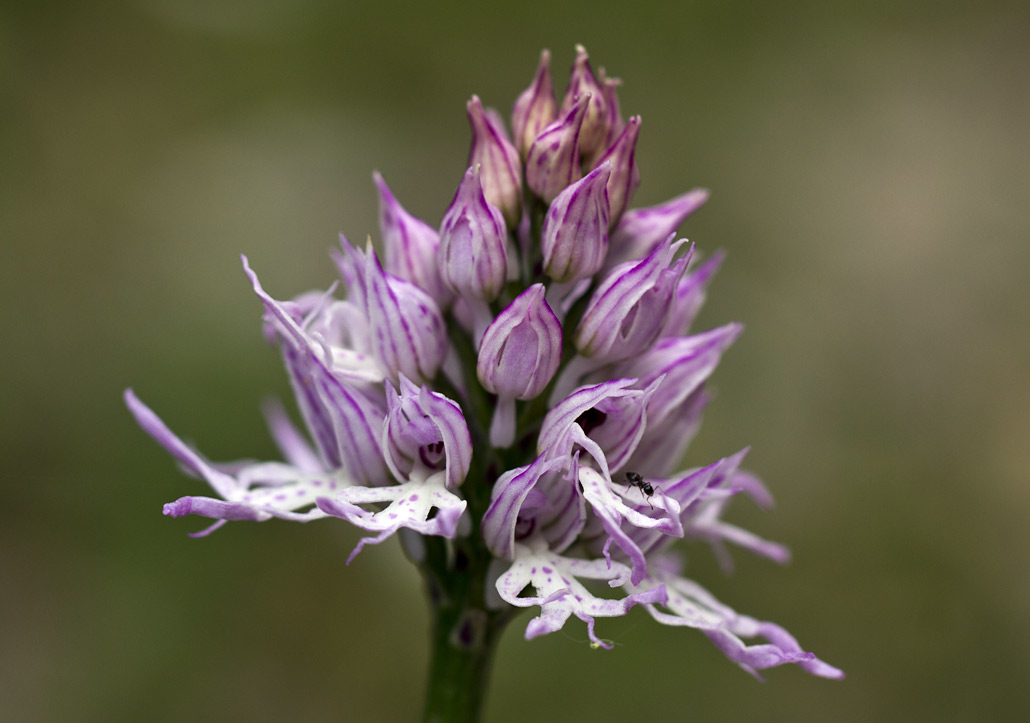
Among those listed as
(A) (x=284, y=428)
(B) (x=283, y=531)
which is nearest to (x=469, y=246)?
(A) (x=284, y=428)

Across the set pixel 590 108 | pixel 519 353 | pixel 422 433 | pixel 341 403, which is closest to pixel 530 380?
pixel 519 353

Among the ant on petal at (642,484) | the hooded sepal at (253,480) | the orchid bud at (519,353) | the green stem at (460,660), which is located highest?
the orchid bud at (519,353)

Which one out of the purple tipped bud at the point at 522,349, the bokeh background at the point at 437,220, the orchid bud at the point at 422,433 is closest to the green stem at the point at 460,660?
the orchid bud at the point at 422,433

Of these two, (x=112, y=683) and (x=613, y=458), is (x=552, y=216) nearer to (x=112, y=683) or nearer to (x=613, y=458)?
(x=613, y=458)

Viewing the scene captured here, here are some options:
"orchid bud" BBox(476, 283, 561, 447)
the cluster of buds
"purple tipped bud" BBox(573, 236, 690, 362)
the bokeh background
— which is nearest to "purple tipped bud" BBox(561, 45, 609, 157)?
the cluster of buds

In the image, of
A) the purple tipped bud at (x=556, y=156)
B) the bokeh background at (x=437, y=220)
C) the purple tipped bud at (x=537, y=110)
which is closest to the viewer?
the purple tipped bud at (x=556, y=156)

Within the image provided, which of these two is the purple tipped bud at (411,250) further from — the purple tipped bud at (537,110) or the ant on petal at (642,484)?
the ant on petal at (642,484)

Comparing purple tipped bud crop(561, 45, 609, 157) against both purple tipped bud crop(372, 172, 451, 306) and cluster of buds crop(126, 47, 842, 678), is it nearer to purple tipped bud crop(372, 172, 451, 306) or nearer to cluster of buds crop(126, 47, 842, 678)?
cluster of buds crop(126, 47, 842, 678)

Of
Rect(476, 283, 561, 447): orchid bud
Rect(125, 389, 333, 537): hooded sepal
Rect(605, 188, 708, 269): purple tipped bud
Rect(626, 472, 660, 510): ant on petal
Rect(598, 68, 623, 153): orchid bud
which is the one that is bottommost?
Rect(626, 472, 660, 510): ant on petal
